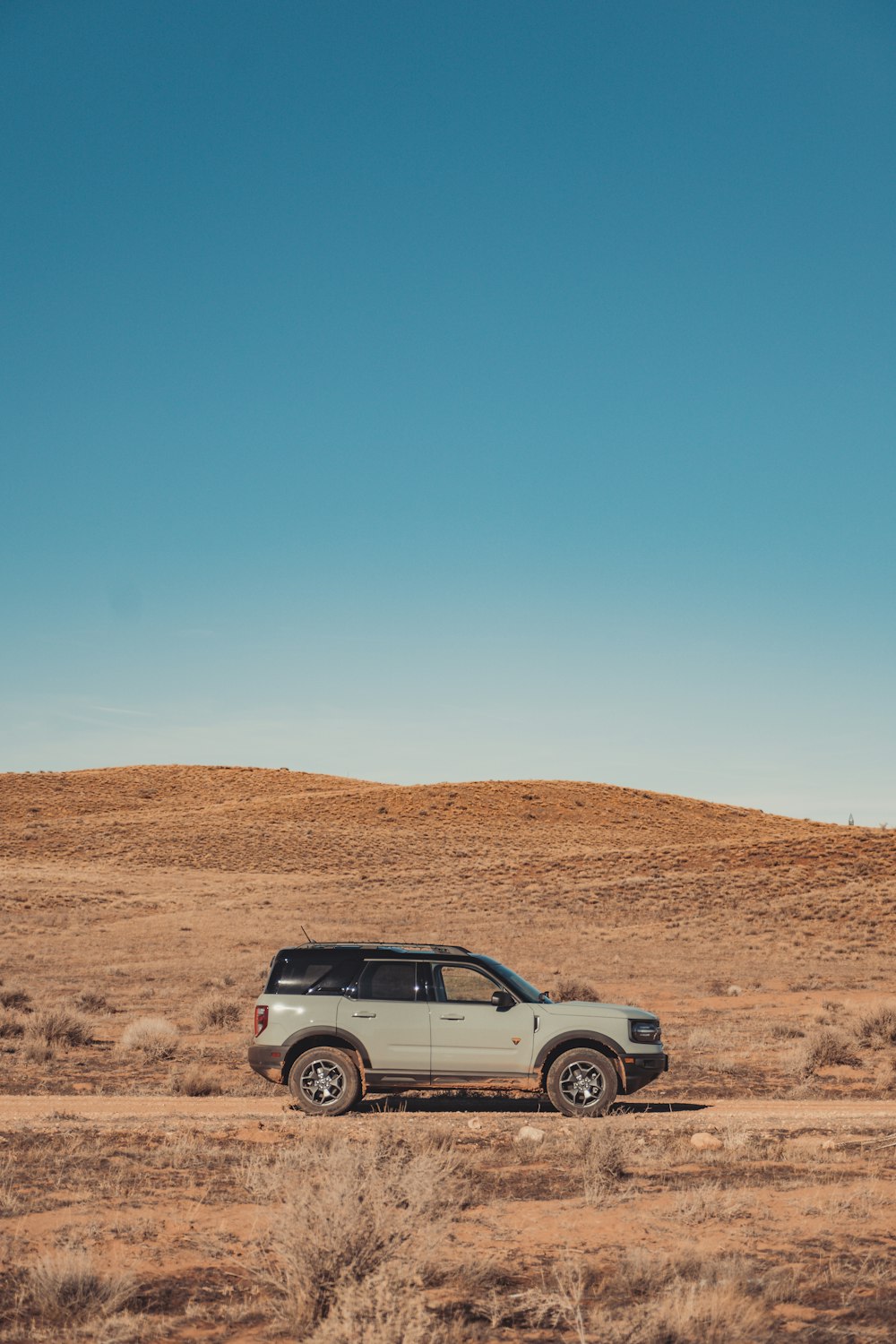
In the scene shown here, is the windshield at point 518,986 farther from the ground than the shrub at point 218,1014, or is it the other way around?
the windshield at point 518,986

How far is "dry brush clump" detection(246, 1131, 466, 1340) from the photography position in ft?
20.4

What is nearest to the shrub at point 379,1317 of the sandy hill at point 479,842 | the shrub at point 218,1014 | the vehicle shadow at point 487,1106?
the vehicle shadow at point 487,1106

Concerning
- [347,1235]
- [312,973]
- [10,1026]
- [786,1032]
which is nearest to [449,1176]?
[347,1235]

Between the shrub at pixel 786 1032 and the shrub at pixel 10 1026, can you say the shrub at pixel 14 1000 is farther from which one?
the shrub at pixel 786 1032

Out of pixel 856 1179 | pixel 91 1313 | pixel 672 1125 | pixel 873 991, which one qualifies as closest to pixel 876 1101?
pixel 672 1125

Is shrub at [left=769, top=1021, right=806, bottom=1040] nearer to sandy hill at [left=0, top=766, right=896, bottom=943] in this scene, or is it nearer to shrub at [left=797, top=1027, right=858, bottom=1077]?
shrub at [left=797, top=1027, right=858, bottom=1077]

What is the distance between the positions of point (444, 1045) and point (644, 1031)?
225 centimetres

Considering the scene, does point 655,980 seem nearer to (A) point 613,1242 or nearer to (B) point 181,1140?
(B) point 181,1140

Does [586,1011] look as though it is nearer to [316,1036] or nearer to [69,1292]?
[316,1036]

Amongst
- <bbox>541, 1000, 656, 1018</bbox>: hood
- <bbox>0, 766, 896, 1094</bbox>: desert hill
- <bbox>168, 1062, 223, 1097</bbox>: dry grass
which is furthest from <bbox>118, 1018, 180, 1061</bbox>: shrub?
<bbox>541, 1000, 656, 1018</bbox>: hood

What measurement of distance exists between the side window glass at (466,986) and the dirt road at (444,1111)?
4.21 ft

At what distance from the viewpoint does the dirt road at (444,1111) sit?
1252 centimetres

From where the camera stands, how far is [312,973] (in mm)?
12992

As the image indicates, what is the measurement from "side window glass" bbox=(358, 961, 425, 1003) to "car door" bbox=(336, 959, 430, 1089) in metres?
0.01
